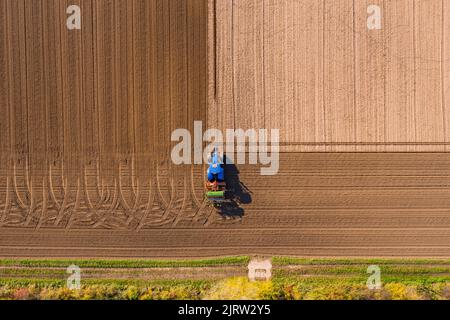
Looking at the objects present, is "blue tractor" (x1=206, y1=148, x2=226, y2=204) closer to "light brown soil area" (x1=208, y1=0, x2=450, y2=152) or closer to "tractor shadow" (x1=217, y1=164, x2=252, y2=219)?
"tractor shadow" (x1=217, y1=164, x2=252, y2=219)

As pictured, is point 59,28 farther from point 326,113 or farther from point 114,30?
point 326,113

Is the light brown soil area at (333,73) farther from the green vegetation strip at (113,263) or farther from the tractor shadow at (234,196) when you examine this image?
the green vegetation strip at (113,263)

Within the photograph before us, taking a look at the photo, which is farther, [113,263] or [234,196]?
[234,196]

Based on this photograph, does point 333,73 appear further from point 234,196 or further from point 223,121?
point 234,196

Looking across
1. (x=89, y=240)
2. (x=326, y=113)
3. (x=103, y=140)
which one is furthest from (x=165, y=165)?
(x=326, y=113)

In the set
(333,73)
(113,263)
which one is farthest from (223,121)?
(113,263)
